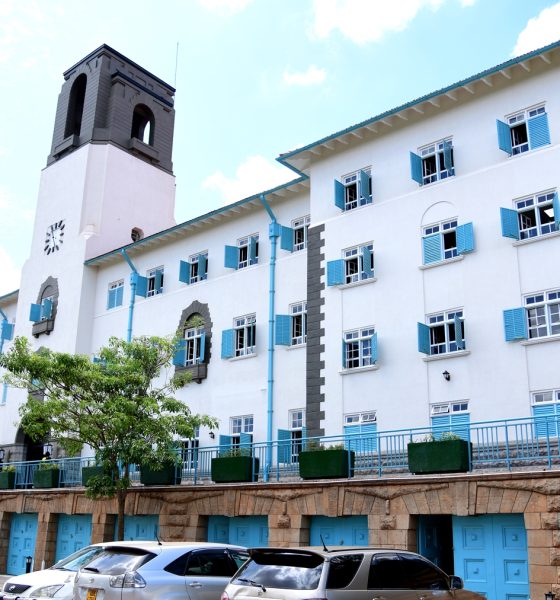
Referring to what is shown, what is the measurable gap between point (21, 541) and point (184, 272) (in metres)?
12.6

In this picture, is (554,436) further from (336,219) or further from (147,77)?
(147,77)

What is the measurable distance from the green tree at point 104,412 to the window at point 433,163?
1020 cm

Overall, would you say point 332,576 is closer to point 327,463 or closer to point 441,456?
point 441,456

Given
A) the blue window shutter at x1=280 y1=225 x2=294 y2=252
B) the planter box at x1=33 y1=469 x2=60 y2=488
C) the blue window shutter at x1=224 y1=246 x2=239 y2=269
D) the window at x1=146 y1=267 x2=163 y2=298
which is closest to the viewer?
the blue window shutter at x1=280 y1=225 x2=294 y2=252

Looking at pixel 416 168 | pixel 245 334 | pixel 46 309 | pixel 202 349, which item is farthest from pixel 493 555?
pixel 46 309

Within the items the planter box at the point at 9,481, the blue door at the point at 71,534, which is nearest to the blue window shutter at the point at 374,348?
the blue door at the point at 71,534

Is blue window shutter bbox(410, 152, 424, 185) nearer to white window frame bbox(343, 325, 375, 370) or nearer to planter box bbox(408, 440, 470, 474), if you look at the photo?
white window frame bbox(343, 325, 375, 370)

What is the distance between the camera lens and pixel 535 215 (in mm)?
21344

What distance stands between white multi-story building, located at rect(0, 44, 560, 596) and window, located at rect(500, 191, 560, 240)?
0.18ft

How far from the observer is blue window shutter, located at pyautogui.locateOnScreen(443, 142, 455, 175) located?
927 inches

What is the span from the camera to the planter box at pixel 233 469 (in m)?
22.3

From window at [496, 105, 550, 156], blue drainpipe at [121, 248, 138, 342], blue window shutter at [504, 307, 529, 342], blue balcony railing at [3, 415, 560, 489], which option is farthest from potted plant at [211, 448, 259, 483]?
blue drainpipe at [121, 248, 138, 342]

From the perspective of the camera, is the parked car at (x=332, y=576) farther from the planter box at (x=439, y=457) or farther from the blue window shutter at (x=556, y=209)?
the blue window shutter at (x=556, y=209)

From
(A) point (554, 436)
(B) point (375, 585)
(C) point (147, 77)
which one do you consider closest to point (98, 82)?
(C) point (147, 77)
